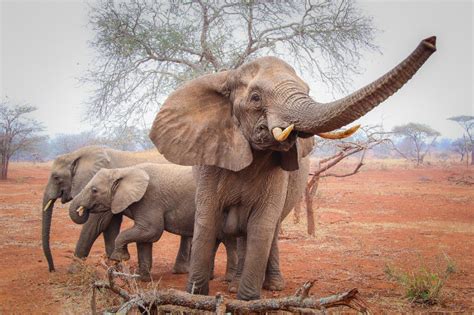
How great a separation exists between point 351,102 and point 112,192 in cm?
479

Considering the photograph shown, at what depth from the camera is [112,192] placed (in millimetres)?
7570

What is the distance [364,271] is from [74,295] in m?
3.92

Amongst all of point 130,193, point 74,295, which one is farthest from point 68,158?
point 74,295

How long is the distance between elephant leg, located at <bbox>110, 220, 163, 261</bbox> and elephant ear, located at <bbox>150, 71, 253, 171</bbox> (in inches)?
91.6

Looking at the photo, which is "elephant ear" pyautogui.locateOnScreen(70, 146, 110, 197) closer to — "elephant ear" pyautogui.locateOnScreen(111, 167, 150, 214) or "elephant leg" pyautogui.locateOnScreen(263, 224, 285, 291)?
"elephant ear" pyautogui.locateOnScreen(111, 167, 150, 214)

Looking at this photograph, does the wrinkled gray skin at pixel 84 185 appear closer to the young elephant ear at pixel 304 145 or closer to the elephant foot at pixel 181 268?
the elephant foot at pixel 181 268

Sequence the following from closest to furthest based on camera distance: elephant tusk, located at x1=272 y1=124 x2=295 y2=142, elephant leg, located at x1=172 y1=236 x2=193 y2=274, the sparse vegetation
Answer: elephant tusk, located at x1=272 y1=124 x2=295 y2=142 < the sparse vegetation < elephant leg, located at x1=172 y1=236 x2=193 y2=274

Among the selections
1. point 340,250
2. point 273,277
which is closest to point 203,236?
point 273,277

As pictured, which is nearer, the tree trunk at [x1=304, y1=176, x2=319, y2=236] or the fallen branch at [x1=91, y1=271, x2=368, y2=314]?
the fallen branch at [x1=91, y1=271, x2=368, y2=314]

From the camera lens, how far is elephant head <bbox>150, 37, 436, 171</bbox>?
3582 mm

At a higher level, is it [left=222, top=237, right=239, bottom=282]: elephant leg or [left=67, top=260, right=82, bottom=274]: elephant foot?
[left=222, top=237, right=239, bottom=282]: elephant leg

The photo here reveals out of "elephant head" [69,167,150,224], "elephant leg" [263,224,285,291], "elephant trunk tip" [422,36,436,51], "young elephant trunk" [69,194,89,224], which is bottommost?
"elephant leg" [263,224,285,291]

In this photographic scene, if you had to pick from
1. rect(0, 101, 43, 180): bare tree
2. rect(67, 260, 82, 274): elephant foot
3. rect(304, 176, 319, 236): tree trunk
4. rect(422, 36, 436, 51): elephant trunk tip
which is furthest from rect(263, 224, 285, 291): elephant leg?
rect(0, 101, 43, 180): bare tree

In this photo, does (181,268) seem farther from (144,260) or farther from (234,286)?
(234,286)
